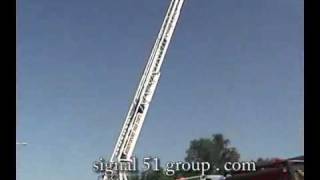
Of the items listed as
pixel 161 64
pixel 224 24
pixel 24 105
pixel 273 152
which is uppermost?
pixel 224 24

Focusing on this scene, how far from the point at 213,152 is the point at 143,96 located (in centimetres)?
24

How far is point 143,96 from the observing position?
3.98ft

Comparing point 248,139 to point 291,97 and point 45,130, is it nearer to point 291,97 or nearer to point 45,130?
point 291,97

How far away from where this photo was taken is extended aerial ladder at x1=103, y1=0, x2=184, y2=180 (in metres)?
1.20

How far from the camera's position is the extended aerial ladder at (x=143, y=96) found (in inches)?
47.3

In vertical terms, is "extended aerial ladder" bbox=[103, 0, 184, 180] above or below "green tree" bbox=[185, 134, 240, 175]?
above

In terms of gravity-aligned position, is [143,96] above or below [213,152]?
above

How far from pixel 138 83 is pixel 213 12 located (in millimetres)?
278

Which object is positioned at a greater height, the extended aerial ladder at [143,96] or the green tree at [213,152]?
the extended aerial ladder at [143,96]

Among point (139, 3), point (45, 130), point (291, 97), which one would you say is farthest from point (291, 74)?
point (45, 130)

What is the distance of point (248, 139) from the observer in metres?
1.18

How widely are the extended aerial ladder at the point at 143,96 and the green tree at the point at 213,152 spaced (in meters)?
0.15

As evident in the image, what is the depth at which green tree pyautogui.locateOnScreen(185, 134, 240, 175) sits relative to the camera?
3.82 ft

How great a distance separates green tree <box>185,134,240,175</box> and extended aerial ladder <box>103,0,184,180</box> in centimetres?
15
